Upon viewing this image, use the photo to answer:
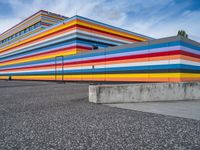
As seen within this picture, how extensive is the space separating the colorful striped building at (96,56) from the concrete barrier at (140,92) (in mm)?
5657

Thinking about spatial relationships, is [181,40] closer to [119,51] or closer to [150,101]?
[119,51]

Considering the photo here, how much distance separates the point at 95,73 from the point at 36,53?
1843 centimetres

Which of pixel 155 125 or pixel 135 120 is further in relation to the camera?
pixel 135 120

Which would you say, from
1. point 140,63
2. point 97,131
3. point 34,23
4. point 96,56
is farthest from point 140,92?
point 34,23

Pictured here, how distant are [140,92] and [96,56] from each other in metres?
14.0

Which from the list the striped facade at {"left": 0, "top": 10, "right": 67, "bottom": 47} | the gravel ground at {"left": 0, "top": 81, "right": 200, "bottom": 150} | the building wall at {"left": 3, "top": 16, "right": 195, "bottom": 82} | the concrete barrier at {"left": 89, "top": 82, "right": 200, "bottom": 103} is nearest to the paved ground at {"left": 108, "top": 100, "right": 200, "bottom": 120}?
the gravel ground at {"left": 0, "top": 81, "right": 200, "bottom": 150}

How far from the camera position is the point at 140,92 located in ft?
27.8

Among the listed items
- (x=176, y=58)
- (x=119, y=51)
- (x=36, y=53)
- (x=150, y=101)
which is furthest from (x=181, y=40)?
(x=36, y=53)

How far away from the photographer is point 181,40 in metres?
14.4

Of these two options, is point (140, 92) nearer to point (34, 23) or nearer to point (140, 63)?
point (140, 63)

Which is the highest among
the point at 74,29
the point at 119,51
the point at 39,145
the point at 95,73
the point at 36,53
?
the point at 74,29

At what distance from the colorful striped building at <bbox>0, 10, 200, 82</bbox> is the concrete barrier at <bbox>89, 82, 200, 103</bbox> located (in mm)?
5657

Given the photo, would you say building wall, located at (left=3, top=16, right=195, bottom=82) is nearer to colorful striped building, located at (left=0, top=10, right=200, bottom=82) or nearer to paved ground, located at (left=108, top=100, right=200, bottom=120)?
colorful striped building, located at (left=0, top=10, right=200, bottom=82)

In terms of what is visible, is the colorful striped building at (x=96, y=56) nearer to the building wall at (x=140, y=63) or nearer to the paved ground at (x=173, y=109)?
the building wall at (x=140, y=63)
